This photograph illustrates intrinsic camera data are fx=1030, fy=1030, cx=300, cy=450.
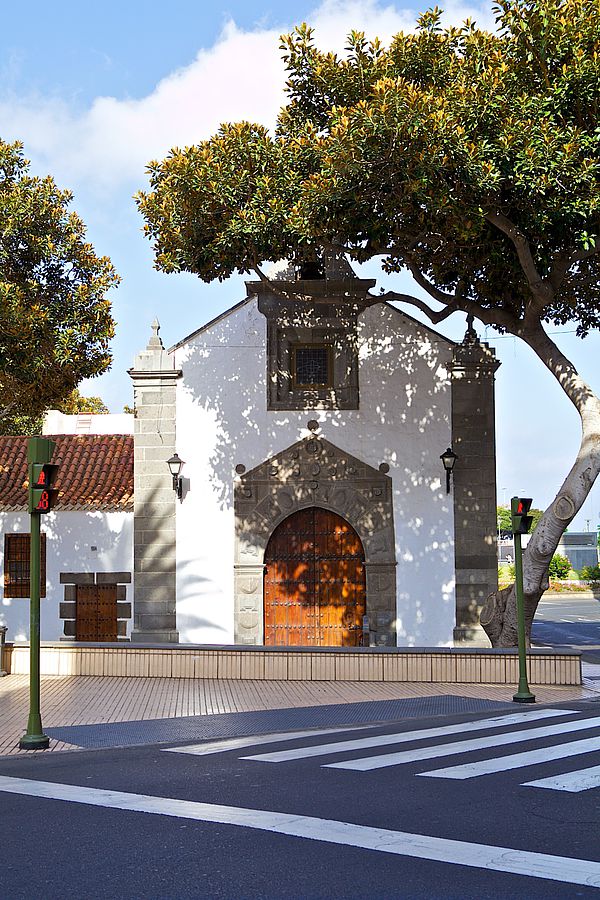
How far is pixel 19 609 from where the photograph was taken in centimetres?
2184

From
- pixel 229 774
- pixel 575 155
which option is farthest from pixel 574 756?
pixel 575 155

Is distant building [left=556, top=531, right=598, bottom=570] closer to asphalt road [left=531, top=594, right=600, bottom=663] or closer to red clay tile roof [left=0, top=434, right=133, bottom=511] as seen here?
asphalt road [left=531, top=594, right=600, bottom=663]

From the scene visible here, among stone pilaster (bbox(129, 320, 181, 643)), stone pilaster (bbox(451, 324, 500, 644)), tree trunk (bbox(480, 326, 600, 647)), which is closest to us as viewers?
tree trunk (bbox(480, 326, 600, 647))

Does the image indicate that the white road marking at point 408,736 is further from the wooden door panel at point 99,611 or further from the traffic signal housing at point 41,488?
the wooden door panel at point 99,611

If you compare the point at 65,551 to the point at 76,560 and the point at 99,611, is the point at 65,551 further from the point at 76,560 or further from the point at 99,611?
the point at 99,611

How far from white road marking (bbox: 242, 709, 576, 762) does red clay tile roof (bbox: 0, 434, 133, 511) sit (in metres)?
10.5

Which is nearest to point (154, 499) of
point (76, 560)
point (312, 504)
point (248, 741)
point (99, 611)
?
point (76, 560)

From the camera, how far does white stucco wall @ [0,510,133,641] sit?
21.4 metres

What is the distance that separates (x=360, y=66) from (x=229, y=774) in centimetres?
1138

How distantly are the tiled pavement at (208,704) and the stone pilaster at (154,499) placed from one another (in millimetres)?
3289

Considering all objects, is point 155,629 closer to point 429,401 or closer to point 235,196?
point 429,401

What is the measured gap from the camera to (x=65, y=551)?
21734 mm

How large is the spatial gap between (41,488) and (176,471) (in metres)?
8.89

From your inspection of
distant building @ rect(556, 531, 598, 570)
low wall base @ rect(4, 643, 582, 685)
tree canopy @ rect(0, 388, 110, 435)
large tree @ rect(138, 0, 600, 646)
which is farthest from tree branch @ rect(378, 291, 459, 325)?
distant building @ rect(556, 531, 598, 570)
